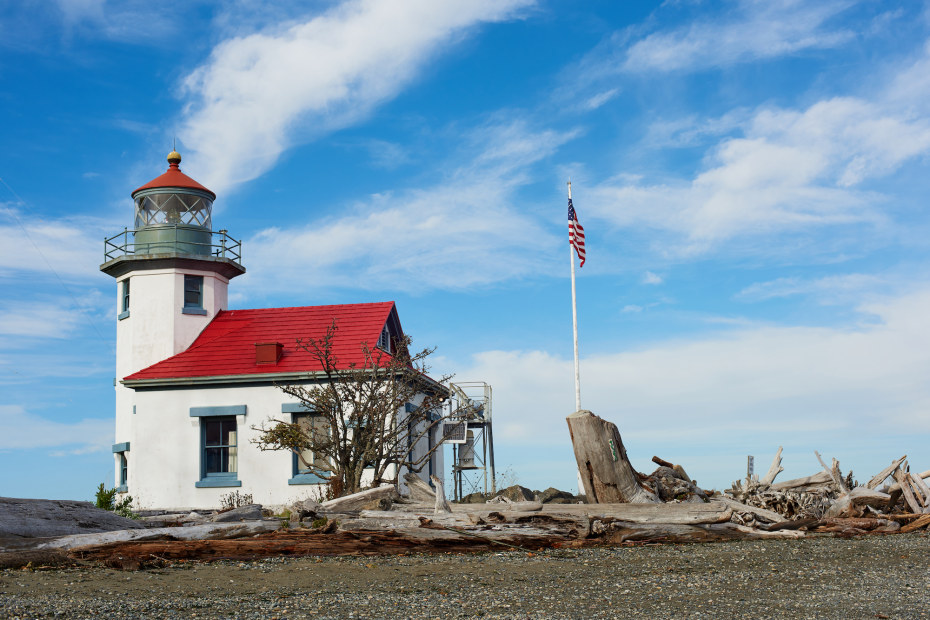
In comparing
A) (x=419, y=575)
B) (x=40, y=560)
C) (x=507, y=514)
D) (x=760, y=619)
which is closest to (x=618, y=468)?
(x=507, y=514)

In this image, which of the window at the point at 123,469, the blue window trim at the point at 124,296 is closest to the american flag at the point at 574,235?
the blue window trim at the point at 124,296

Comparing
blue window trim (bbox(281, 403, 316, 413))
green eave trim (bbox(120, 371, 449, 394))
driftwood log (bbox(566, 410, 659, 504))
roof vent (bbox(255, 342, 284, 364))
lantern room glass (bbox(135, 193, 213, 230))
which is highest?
lantern room glass (bbox(135, 193, 213, 230))

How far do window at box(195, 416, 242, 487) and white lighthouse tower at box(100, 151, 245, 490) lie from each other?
2589 millimetres

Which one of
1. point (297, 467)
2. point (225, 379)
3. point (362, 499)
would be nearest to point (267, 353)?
point (225, 379)

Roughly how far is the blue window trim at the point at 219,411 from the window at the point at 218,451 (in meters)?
0.25

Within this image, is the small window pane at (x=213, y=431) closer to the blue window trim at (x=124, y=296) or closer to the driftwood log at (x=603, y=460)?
the blue window trim at (x=124, y=296)

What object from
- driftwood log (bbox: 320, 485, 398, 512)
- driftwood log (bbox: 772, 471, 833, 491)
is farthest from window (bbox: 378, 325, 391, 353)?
driftwood log (bbox: 772, 471, 833, 491)

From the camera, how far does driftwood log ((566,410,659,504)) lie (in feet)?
37.6

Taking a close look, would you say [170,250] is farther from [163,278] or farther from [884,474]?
[884,474]

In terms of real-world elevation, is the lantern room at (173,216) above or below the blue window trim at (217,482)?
above

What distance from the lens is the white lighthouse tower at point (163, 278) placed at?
23.6 meters

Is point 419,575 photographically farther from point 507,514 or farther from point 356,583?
point 507,514

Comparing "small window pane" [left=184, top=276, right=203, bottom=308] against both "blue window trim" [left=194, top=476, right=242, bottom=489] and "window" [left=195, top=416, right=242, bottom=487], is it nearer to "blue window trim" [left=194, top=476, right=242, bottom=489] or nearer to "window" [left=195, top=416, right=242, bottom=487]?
"window" [left=195, top=416, right=242, bottom=487]

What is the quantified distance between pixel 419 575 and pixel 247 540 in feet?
7.95
